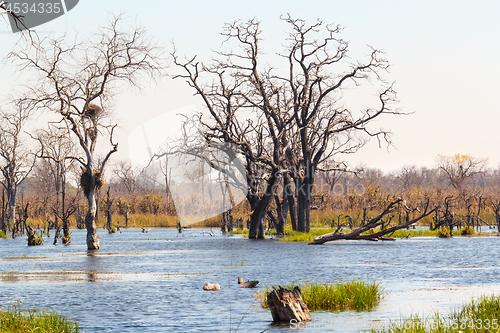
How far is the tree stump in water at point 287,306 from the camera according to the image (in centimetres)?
→ 1328

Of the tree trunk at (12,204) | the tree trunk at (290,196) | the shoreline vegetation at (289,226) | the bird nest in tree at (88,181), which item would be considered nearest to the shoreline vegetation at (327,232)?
the shoreline vegetation at (289,226)

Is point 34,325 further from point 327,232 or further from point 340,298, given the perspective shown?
point 327,232

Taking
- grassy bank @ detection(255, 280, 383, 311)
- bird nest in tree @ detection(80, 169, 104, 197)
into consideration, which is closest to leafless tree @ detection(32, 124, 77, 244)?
bird nest in tree @ detection(80, 169, 104, 197)

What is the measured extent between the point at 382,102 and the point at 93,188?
831 inches

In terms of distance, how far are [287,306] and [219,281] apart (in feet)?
27.5

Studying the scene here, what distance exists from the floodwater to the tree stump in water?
0.31m

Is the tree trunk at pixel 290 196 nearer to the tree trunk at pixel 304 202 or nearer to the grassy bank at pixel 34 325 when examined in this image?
the tree trunk at pixel 304 202

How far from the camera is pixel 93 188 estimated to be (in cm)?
3619

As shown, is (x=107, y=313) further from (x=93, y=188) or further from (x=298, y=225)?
(x=298, y=225)

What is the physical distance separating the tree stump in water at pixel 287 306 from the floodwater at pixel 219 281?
0.31 metres

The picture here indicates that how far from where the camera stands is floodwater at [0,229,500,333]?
14.2 meters

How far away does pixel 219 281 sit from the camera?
70.6 feet

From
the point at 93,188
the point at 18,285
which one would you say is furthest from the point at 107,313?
the point at 93,188

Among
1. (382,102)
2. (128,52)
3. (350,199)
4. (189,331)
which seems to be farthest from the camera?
(350,199)
